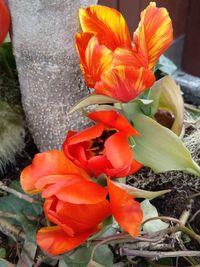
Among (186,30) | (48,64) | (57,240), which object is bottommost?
(186,30)

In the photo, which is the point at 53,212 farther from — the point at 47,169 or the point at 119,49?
the point at 119,49

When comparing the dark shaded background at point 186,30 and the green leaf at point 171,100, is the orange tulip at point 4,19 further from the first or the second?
the dark shaded background at point 186,30

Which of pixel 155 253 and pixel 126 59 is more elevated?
pixel 126 59

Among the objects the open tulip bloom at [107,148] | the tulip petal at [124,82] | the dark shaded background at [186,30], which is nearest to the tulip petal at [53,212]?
the open tulip bloom at [107,148]

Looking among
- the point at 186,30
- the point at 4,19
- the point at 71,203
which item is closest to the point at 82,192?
the point at 71,203

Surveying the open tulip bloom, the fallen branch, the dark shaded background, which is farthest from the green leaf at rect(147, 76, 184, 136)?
the dark shaded background

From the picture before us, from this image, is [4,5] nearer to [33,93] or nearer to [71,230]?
[33,93]

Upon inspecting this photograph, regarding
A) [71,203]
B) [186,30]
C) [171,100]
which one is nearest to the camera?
[71,203]

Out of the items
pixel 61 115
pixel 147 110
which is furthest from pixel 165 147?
pixel 61 115
